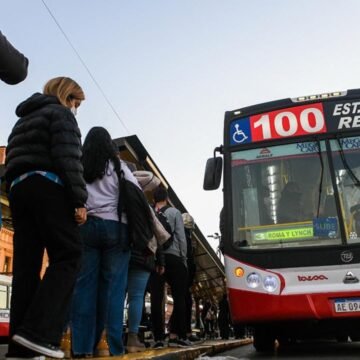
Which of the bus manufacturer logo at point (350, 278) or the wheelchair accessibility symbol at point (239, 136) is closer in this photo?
the bus manufacturer logo at point (350, 278)

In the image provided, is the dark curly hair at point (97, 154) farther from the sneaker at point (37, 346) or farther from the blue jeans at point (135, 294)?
the sneaker at point (37, 346)

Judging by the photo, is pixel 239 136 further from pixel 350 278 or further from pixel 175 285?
pixel 350 278

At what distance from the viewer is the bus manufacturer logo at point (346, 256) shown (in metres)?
5.77

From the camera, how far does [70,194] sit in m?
3.20

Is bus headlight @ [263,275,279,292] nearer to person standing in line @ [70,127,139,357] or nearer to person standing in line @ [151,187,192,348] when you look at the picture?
person standing in line @ [151,187,192,348]

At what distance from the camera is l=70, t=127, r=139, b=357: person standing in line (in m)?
3.92

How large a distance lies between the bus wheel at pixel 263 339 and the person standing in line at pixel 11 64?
5.52 meters

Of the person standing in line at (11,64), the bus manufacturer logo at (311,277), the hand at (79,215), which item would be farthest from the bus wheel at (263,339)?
the person standing in line at (11,64)

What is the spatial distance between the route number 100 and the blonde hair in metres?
3.57

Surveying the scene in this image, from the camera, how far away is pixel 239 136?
691cm

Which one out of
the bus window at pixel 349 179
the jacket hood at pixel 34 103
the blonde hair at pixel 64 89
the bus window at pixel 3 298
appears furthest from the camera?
the bus window at pixel 3 298

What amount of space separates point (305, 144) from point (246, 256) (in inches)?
65.4

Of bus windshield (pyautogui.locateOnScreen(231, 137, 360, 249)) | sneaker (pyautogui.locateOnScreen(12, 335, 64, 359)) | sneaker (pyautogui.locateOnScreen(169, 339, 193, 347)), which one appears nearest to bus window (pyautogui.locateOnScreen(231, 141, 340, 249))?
bus windshield (pyautogui.locateOnScreen(231, 137, 360, 249))

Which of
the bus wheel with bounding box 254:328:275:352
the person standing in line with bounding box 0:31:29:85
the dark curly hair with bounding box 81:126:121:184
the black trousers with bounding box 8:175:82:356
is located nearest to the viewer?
the person standing in line with bounding box 0:31:29:85
